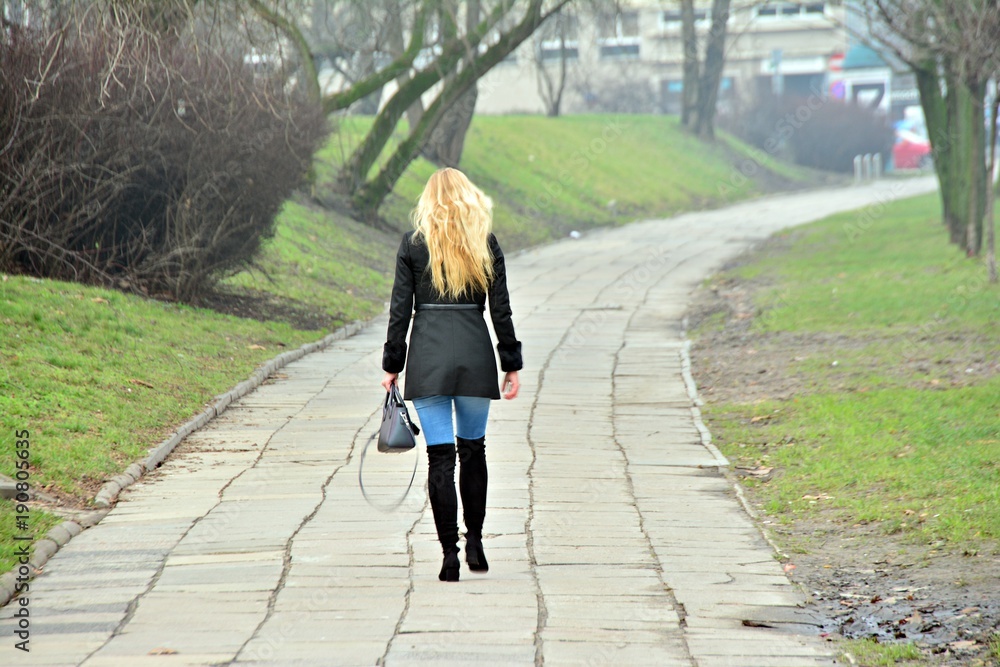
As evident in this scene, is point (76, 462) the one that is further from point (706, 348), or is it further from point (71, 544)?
point (706, 348)

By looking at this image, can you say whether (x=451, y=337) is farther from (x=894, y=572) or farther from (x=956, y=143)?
(x=956, y=143)

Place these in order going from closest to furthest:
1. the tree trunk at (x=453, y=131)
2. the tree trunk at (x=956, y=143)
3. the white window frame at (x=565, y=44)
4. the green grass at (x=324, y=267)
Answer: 1. the green grass at (x=324, y=267)
2. the tree trunk at (x=956, y=143)
3. the tree trunk at (x=453, y=131)
4. the white window frame at (x=565, y=44)

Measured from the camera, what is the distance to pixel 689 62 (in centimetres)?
4869

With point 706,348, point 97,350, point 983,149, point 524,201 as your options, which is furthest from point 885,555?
point 524,201

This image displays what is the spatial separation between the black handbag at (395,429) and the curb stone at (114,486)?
1.71m

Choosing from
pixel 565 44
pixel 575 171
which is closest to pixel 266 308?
pixel 575 171

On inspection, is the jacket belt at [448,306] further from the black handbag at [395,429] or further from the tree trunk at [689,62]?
the tree trunk at [689,62]

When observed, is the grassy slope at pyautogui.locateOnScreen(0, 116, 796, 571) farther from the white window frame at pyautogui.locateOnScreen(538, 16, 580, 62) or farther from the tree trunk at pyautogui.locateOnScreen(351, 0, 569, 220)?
the white window frame at pyautogui.locateOnScreen(538, 16, 580, 62)

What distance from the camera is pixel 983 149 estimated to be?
19.2 metres

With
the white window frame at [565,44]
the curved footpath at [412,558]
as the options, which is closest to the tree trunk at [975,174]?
the curved footpath at [412,558]

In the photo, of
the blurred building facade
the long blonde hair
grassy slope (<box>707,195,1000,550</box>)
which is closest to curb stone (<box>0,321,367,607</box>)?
the long blonde hair

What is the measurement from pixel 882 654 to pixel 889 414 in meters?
4.53

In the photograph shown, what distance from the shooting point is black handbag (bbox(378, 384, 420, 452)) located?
5.35 metres

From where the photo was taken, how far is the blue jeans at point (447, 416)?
17.7 feet
